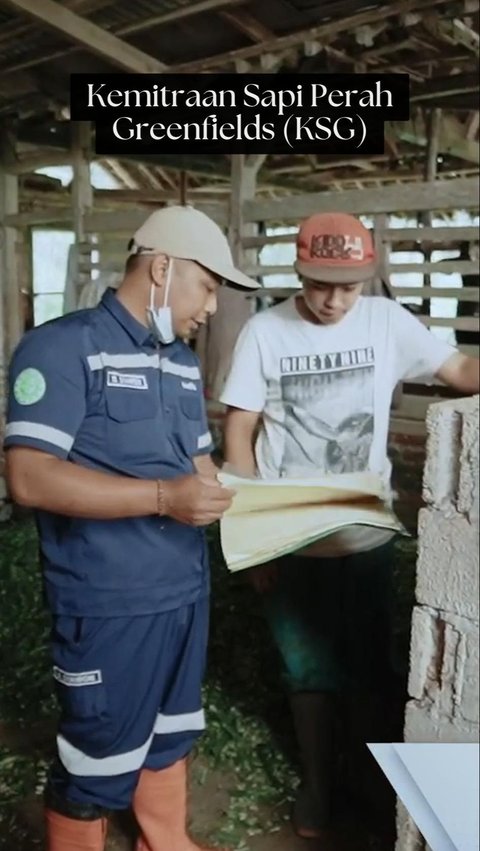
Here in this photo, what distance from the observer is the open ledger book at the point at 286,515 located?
25.8 inches

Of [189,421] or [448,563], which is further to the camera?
[189,421]

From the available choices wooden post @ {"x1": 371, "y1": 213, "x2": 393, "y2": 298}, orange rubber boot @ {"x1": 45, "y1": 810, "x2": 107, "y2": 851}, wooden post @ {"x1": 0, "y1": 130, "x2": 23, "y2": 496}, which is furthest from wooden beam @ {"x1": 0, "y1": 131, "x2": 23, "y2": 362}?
orange rubber boot @ {"x1": 45, "y1": 810, "x2": 107, "y2": 851}

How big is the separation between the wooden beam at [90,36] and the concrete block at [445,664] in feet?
1.81

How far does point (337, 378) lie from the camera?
2.26 feet

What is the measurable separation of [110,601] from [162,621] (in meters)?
0.06

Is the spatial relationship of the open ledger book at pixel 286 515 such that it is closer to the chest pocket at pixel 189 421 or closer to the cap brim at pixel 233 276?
the chest pocket at pixel 189 421

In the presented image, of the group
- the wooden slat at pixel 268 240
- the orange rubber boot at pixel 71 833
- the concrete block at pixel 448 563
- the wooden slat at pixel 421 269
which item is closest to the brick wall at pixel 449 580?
the concrete block at pixel 448 563

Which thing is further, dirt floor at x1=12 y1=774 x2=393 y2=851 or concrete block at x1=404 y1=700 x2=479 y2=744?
dirt floor at x1=12 y1=774 x2=393 y2=851

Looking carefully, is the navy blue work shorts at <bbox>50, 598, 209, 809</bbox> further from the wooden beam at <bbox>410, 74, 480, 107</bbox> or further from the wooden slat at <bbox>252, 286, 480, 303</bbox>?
the wooden beam at <bbox>410, 74, 480, 107</bbox>

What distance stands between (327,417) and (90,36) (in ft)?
1.35

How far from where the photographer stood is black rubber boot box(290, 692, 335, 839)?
29.6 inches

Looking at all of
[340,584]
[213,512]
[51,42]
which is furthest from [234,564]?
[51,42]

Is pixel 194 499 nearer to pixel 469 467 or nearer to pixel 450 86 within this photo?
pixel 469 467

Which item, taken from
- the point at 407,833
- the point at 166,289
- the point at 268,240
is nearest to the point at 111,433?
the point at 166,289
